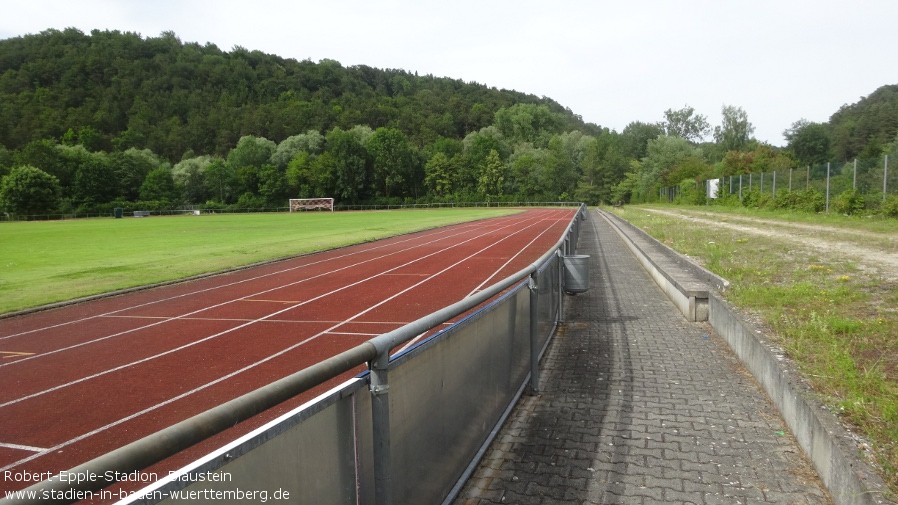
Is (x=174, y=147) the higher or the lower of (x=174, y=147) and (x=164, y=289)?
the higher

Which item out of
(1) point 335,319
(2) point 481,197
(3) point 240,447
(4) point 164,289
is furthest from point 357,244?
(2) point 481,197

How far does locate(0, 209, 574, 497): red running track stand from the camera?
5.42m

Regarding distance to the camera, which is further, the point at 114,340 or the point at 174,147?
the point at 174,147

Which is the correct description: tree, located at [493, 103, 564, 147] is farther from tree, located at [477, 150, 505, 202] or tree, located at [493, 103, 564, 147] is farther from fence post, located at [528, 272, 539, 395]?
fence post, located at [528, 272, 539, 395]

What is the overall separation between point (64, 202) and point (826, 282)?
103 metres

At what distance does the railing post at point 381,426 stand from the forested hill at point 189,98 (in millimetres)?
134661

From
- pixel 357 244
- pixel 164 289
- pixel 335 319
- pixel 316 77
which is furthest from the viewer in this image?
pixel 316 77

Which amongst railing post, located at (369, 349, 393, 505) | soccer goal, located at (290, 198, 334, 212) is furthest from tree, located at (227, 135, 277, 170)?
railing post, located at (369, 349, 393, 505)

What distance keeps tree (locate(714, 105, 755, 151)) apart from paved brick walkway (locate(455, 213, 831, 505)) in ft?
344

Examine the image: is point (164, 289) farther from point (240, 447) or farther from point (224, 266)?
point (240, 447)

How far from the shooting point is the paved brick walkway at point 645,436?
3.75 meters

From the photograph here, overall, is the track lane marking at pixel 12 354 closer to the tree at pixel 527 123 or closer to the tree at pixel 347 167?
the tree at pixel 347 167

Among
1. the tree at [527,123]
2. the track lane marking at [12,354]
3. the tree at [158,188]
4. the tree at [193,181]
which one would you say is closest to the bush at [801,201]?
the track lane marking at [12,354]

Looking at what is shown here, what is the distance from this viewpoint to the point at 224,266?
17.2 metres
